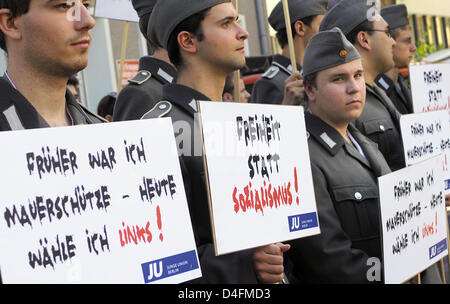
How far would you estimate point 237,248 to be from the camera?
240 centimetres

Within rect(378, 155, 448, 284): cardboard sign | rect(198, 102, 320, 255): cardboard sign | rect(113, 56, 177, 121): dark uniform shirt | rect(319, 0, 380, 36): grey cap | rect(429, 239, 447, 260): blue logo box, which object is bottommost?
rect(429, 239, 447, 260): blue logo box

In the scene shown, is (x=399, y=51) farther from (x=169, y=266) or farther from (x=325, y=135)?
(x=169, y=266)

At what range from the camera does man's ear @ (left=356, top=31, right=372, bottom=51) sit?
4.47 metres

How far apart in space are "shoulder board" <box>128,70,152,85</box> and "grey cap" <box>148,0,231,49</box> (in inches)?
33.2

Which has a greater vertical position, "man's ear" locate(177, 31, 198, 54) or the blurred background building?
the blurred background building

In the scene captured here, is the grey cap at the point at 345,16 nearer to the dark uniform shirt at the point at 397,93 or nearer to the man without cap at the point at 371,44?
the man without cap at the point at 371,44

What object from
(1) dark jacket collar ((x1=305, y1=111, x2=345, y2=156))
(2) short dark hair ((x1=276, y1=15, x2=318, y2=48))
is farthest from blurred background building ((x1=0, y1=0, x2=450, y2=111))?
(1) dark jacket collar ((x1=305, y1=111, x2=345, y2=156))

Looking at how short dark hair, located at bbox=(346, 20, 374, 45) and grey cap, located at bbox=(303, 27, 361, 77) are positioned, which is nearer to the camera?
grey cap, located at bbox=(303, 27, 361, 77)

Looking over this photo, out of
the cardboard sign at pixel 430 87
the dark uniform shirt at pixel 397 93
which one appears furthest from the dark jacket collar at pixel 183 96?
the dark uniform shirt at pixel 397 93

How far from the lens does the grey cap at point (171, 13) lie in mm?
3031

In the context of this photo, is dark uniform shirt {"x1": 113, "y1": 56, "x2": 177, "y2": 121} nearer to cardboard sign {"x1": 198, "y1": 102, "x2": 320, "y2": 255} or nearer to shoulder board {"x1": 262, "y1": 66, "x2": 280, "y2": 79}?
shoulder board {"x1": 262, "y1": 66, "x2": 280, "y2": 79}

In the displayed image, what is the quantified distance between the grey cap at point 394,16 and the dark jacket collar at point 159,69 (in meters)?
2.19
